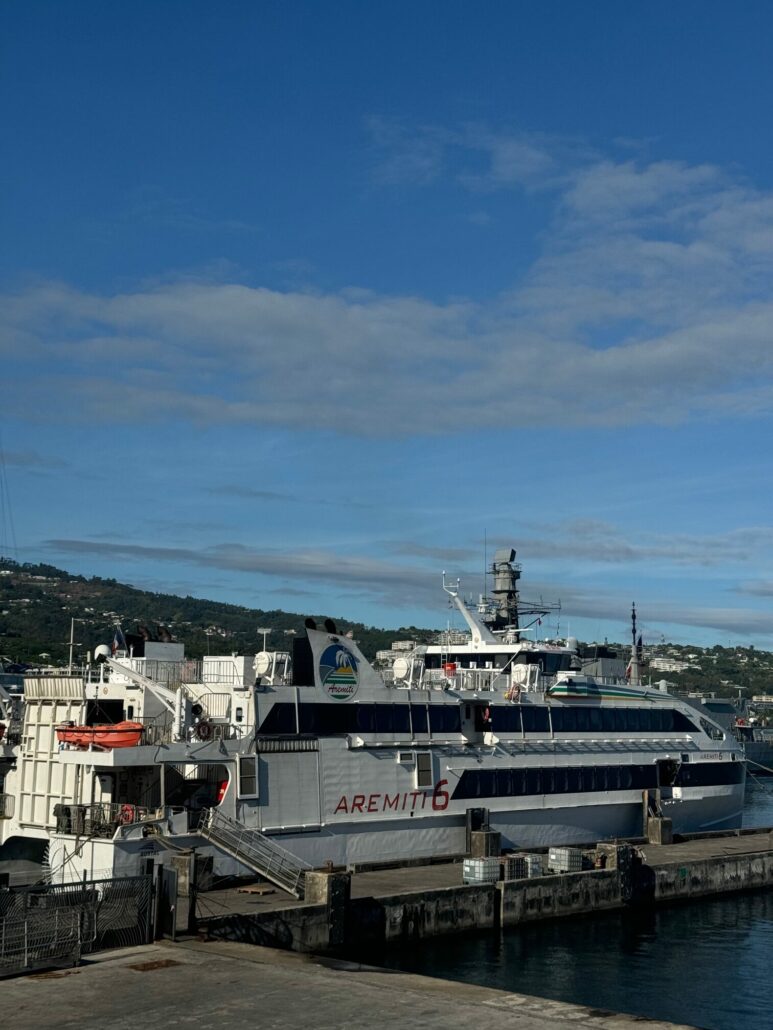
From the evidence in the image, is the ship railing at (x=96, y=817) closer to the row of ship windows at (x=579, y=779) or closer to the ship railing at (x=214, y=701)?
the ship railing at (x=214, y=701)

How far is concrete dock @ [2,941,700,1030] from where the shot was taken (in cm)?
1652

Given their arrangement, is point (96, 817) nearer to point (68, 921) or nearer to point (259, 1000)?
point (68, 921)

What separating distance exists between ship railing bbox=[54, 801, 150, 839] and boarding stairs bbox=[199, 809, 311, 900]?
166 cm

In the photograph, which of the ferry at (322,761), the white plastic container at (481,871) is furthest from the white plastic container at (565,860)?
the ferry at (322,761)

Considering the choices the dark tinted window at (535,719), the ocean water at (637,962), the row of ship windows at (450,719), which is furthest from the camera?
the dark tinted window at (535,719)

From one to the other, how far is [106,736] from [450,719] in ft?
36.6

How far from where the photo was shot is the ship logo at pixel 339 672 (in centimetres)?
3222

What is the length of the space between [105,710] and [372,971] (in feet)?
45.9

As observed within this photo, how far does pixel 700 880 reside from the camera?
34531mm

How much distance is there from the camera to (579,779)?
38000mm

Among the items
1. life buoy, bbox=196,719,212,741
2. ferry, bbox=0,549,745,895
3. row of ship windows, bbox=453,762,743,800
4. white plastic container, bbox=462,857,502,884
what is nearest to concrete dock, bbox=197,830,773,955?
white plastic container, bbox=462,857,502,884

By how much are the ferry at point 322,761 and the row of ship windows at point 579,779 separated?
2.4 inches

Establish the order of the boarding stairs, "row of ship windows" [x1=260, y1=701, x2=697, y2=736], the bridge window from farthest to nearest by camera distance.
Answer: "row of ship windows" [x1=260, y1=701, x2=697, y2=736]
the bridge window
the boarding stairs

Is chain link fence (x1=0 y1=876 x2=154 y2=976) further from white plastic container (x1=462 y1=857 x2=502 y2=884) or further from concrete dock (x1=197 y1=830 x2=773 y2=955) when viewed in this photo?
white plastic container (x1=462 y1=857 x2=502 y2=884)
